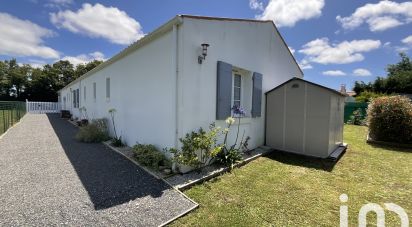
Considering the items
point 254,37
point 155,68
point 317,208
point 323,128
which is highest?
point 254,37

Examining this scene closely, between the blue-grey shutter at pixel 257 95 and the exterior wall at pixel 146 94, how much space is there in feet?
10.7

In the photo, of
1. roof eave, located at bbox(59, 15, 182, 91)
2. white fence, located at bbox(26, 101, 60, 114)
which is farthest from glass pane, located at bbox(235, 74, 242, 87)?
white fence, located at bbox(26, 101, 60, 114)

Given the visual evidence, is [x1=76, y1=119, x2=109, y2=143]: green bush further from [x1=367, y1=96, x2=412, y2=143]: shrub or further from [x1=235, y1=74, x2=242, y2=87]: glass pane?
[x1=367, y1=96, x2=412, y2=143]: shrub

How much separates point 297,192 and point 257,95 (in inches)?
150

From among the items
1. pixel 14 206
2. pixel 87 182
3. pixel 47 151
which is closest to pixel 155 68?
pixel 87 182

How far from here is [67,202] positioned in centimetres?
338

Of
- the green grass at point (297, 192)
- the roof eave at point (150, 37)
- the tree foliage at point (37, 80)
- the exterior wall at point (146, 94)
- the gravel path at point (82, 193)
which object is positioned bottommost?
the green grass at point (297, 192)

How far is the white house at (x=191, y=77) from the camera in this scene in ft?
15.7

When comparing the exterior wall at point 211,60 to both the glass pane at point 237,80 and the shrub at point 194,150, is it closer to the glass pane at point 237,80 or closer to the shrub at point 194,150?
the shrub at point 194,150

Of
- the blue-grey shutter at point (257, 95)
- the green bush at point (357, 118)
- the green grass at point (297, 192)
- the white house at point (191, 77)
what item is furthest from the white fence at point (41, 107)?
the green bush at point (357, 118)

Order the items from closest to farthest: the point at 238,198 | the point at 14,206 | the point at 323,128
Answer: the point at 14,206
the point at 238,198
the point at 323,128

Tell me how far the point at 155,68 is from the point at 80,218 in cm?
380

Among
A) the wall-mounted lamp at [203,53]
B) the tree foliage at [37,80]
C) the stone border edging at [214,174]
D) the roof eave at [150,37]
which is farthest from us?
the tree foliage at [37,80]

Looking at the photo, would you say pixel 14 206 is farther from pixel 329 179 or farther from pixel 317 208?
pixel 329 179
